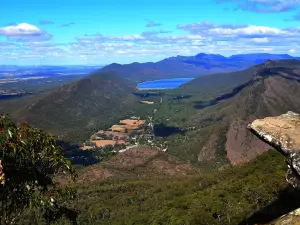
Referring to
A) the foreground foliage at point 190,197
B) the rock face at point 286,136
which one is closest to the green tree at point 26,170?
the rock face at point 286,136

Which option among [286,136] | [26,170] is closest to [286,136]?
[286,136]

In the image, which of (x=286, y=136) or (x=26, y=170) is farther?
(x=286, y=136)

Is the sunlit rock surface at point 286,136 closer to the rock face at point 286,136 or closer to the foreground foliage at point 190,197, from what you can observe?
the rock face at point 286,136

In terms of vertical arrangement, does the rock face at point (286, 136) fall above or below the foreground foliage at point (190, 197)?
above

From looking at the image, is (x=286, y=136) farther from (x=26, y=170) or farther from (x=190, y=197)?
(x=190, y=197)

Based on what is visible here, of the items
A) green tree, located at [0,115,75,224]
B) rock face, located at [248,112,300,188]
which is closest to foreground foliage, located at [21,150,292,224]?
rock face, located at [248,112,300,188]

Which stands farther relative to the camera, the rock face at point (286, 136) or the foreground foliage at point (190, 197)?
the foreground foliage at point (190, 197)
